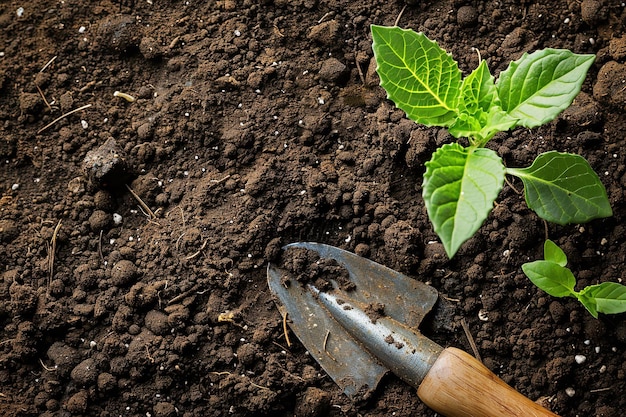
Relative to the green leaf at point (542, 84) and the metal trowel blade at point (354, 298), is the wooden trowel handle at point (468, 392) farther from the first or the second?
the green leaf at point (542, 84)

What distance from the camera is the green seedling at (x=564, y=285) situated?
164 cm

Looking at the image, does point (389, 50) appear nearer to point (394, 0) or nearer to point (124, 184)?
point (394, 0)

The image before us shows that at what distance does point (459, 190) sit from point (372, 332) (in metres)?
0.56

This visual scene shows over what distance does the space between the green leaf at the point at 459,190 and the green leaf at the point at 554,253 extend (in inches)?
14.1

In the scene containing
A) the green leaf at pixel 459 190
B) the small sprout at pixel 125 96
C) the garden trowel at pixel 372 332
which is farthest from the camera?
the small sprout at pixel 125 96

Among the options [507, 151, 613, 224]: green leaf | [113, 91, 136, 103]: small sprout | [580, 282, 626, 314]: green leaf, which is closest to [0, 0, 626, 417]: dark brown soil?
[113, 91, 136, 103]: small sprout

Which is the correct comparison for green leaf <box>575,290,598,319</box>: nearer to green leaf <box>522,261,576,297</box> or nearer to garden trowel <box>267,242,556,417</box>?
green leaf <box>522,261,576,297</box>

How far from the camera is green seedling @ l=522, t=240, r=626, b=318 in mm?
1636

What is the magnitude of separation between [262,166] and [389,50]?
58cm

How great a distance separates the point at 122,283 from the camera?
191cm

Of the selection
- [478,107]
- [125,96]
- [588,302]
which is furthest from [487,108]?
[125,96]

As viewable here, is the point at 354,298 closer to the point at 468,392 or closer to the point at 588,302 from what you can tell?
the point at 468,392

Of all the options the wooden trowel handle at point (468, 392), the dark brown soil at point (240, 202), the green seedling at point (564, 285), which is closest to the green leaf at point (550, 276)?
the green seedling at point (564, 285)

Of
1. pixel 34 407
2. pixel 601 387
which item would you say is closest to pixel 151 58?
pixel 34 407
